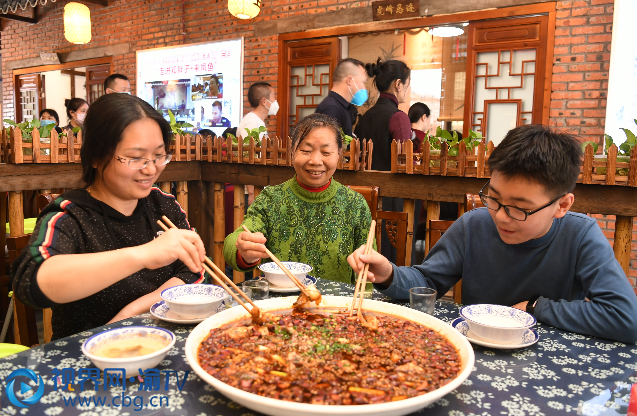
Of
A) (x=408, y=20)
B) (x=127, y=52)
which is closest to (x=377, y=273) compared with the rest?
(x=408, y=20)

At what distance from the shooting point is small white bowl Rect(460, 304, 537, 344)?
1.18m

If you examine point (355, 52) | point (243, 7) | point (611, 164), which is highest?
point (243, 7)

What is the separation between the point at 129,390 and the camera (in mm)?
929

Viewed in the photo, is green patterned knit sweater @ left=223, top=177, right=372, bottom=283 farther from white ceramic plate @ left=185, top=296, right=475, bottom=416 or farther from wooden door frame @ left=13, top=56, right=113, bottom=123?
wooden door frame @ left=13, top=56, right=113, bottom=123

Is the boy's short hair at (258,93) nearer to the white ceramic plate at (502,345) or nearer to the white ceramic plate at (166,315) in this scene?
the white ceramic plate at (166,315)

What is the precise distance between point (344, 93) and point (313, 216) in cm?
229

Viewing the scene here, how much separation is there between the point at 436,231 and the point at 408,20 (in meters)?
4.68

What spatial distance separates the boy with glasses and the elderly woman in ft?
1.99

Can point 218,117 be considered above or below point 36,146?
above

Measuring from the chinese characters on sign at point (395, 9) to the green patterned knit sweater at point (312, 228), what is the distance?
4.37 metres

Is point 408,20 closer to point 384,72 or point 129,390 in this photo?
point 384,72

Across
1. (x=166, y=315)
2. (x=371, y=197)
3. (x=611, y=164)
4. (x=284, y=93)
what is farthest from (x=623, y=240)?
(x=284, y=93)

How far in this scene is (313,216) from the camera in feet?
7.64

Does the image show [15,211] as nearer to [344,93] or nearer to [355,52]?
[344,93]
